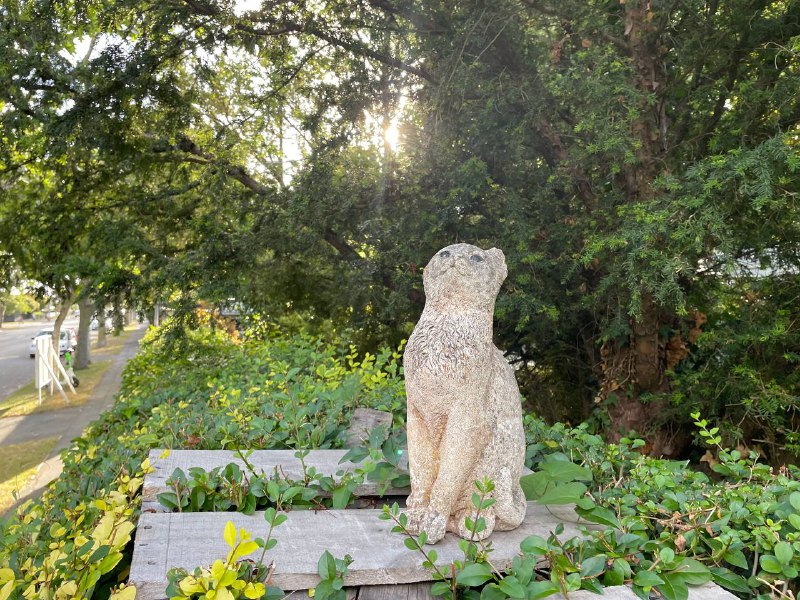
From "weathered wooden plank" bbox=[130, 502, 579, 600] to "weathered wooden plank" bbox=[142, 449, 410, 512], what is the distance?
288 millimetres

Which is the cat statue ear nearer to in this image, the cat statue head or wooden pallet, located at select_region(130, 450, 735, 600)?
the cat statue head

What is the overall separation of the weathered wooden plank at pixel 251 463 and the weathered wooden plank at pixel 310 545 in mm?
288

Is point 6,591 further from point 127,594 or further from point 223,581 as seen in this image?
point 223,581

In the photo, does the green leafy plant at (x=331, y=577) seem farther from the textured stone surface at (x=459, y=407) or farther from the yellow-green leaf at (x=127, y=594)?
the yellow-green leaf at (x=127, y=594)

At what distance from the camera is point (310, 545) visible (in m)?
2.32

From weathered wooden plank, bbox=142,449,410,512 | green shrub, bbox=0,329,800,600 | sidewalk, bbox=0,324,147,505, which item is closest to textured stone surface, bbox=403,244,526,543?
green shrub, bbox=0,329,800,600

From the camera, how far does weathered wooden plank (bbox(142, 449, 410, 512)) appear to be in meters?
2.82

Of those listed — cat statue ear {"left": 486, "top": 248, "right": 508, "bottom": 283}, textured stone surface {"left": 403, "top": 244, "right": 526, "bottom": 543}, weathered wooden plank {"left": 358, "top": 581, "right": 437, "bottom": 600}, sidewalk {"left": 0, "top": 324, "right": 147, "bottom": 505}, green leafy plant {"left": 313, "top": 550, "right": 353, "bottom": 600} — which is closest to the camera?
green leafy plant {"left": 313, "top": 550, "right": 353, "bottom": 600}

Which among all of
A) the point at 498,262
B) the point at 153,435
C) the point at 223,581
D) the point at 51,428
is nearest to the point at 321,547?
the point at 223,581

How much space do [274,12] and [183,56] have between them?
4.04 ft

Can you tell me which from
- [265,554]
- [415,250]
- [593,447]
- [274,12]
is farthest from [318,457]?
[274,12]

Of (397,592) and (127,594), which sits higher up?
(127,594)

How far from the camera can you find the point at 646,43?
17.2 ft

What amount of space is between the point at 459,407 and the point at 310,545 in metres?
0.79
